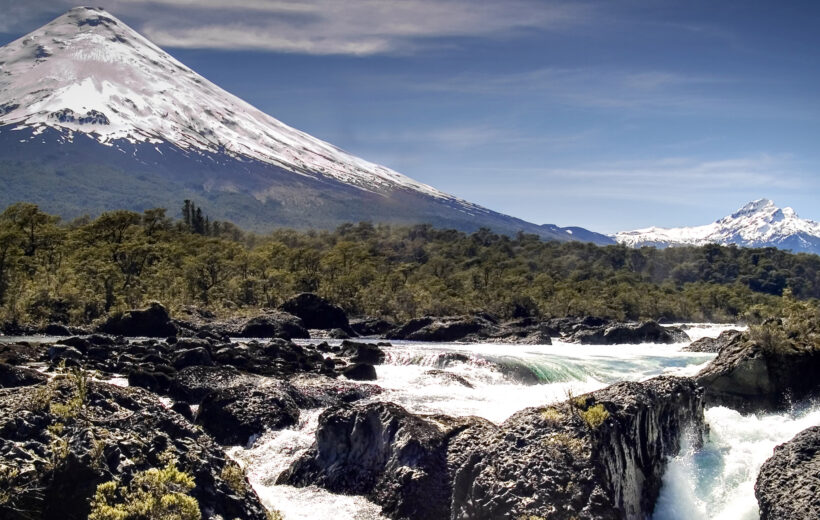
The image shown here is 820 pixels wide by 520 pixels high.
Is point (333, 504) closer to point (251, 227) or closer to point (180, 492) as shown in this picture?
point (180, 492)

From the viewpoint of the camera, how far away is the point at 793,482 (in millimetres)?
8844

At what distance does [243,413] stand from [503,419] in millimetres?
5706

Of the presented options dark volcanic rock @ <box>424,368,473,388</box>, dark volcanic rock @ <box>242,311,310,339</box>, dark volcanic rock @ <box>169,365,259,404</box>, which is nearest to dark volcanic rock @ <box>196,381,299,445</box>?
dark volcanic rock @ <box>169,365,259,404</box>

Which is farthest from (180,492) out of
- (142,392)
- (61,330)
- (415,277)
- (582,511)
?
(415,277)

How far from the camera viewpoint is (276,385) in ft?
56.4

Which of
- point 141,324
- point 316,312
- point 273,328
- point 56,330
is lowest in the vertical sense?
point 56,330

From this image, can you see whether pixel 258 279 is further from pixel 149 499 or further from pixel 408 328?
pixel 149 499

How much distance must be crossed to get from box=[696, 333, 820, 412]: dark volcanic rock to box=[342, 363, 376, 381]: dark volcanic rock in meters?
11.0

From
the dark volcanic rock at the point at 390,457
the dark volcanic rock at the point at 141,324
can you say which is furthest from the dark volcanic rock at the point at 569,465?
the dark volcanic rock at the point at 141,324

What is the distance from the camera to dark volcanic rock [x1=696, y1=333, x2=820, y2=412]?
1711cm

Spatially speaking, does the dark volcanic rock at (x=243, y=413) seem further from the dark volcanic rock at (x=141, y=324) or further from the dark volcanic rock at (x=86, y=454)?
the dark volcanic rock at (x=141, y=324)

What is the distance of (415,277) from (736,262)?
258ft

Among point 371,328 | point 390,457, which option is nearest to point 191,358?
point 390,457

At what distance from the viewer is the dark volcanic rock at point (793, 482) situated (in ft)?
27.6
